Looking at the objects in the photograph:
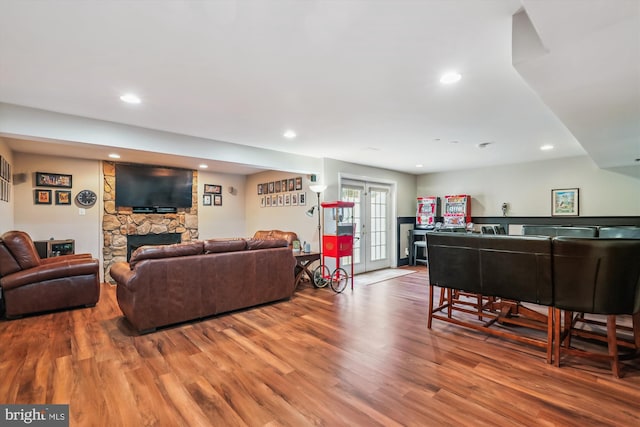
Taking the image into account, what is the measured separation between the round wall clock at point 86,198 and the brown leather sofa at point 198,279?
2.96m

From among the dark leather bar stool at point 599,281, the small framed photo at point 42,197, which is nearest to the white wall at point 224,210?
the small framed photo at point 42,197

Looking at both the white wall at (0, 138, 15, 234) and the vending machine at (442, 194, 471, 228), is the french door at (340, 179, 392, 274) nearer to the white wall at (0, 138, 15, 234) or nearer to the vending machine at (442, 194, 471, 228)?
the vending machine at (442, 194, 471, 228)

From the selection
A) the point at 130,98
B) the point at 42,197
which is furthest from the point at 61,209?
the point at 130,98

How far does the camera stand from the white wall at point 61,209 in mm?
5102

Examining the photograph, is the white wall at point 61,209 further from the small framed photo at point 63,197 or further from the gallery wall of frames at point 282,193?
the gallery wall of frames at point 282,193

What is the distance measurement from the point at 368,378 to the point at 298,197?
4.28m

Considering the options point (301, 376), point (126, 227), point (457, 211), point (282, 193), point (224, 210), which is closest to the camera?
point (301, 376)

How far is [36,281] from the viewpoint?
357 cm

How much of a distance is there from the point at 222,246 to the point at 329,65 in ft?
7.93

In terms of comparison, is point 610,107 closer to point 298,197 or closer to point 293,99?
point 293,99

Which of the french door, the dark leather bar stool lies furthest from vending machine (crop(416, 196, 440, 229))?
the dark leather bar stool

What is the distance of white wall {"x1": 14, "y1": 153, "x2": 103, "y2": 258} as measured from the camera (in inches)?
201

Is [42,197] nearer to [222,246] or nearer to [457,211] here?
[222,246]

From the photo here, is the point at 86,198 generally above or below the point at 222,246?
above
